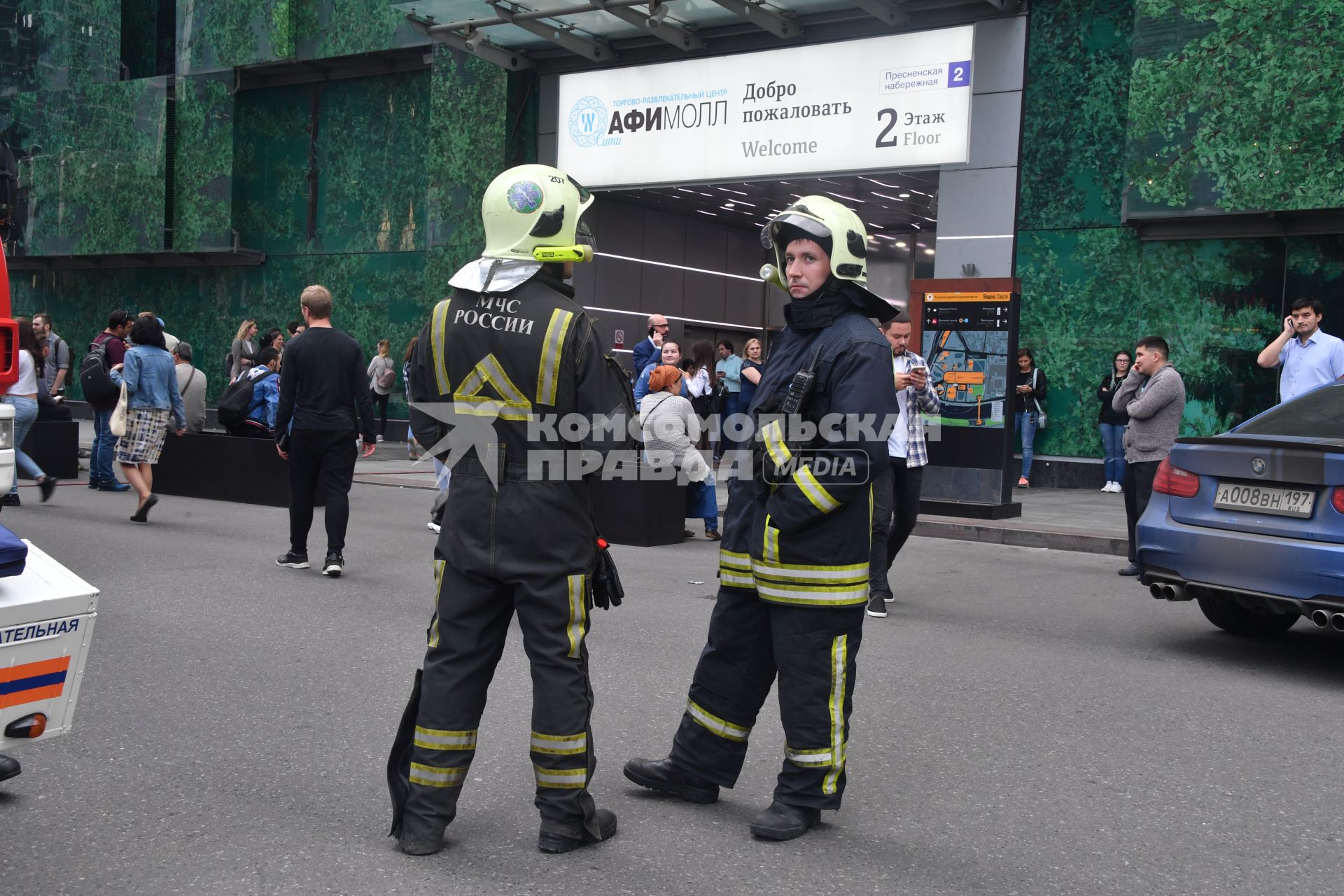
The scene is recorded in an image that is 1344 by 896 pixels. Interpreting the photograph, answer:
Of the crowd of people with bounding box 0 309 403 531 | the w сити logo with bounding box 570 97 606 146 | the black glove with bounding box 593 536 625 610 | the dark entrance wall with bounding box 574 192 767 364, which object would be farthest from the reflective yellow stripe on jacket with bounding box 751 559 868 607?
the dark entrance wall with bounding box 574 192 767 364

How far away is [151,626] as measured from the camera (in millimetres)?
6594

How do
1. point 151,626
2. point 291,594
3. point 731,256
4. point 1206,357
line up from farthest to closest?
point 731,256, point 1206,357, point 291,594, point 151,626

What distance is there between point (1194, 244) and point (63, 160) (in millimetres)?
22705

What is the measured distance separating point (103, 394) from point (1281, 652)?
1143 centimetres

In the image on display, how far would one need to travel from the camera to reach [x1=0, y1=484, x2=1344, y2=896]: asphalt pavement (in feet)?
11.5

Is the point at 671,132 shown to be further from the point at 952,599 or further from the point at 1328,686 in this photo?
the point at 1328,686

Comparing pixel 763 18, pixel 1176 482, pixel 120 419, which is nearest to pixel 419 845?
pixel 1176 482

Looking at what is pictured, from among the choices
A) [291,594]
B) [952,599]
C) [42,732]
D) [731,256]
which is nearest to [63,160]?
[731,256]

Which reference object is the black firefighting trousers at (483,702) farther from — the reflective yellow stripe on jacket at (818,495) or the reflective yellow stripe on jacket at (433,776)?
the reflective yellow stripe on jacket at (818,495)

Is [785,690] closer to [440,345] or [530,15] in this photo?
[440,345]

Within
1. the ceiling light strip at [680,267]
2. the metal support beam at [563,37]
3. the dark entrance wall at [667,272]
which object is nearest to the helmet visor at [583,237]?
the metal support beam at [563,37]

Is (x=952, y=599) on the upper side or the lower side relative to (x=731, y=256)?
lower

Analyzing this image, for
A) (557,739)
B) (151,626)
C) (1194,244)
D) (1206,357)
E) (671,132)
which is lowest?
(151,626)

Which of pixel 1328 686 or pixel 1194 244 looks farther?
pixel 1194 244
